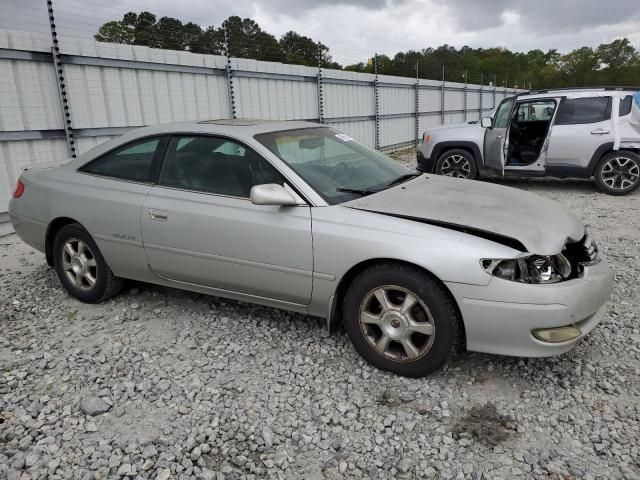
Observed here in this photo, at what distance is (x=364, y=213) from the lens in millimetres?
2955

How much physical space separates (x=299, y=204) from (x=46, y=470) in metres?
1.87

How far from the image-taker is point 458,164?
9.44 meters

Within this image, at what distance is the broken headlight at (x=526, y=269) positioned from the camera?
2.60 meters

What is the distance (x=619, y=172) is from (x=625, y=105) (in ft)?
3.56

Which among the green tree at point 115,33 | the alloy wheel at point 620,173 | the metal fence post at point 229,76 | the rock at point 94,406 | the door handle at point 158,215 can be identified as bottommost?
the rock at point 94,406

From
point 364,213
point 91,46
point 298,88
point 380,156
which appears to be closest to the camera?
point 364,213

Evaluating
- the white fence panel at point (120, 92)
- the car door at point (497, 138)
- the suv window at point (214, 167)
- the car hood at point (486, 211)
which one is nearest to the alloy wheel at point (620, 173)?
the car door at point (497, 138)

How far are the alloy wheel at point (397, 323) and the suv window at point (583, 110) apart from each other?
7023 mm

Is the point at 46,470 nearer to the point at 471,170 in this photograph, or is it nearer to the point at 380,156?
the point at 380,156

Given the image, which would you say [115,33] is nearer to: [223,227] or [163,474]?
[223,227]

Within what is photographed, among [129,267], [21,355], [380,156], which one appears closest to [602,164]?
[380,156]

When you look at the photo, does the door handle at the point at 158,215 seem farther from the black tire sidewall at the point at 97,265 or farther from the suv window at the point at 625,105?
the suv window at the point at 625,105

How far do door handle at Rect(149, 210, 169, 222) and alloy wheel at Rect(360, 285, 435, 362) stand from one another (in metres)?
1.52

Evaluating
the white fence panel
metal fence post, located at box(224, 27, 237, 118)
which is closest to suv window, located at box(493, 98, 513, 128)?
the white fence panel
